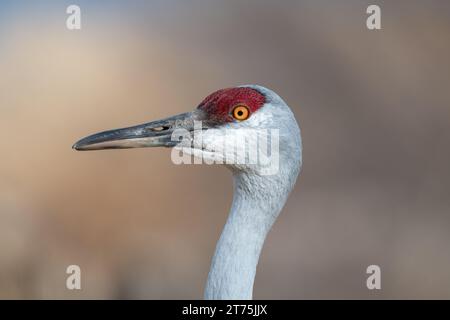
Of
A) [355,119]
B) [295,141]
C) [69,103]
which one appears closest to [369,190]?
[355,119]

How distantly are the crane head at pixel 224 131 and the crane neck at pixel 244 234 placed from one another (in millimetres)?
65

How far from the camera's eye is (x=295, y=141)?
167cm

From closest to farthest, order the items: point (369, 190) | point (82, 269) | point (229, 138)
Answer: point (229, 138), point (82, 269), point (369, 190)

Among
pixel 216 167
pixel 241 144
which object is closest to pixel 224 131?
pixel 241 144

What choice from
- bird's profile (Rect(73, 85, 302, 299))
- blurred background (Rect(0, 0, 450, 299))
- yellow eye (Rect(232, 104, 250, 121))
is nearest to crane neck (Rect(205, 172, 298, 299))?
bird's profile (Rect(73, 85, 302, 299))

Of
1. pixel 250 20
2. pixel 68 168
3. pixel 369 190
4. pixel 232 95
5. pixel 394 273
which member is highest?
pixel 250 20

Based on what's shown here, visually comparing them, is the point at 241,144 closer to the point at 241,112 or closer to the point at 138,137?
the point at 241,112

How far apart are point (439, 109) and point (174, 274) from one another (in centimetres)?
277

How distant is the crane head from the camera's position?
1.66 meters

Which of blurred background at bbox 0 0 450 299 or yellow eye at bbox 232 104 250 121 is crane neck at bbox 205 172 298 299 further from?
blurred background at bbox 0 0 450 299

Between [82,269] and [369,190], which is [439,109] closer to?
[369,190]

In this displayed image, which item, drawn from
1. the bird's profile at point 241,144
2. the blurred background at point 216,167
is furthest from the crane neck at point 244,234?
the blurred background at point 216,167

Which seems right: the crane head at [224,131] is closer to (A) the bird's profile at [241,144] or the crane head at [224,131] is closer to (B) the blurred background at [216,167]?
(A) the bird's profile at [241,144]

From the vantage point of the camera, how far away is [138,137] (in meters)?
1.67
